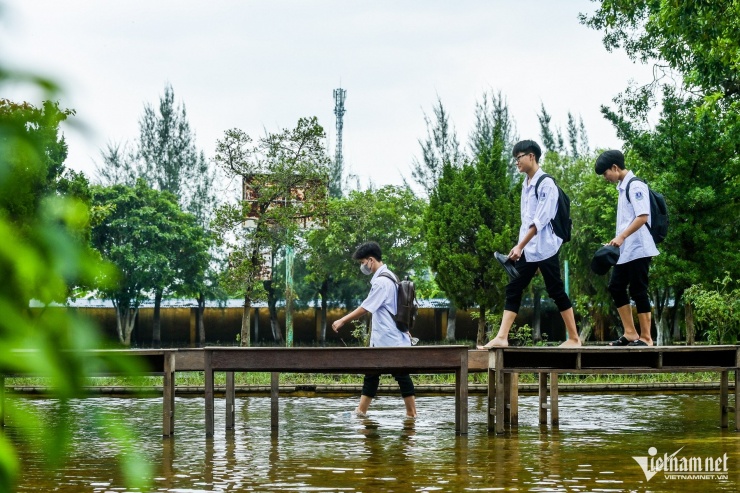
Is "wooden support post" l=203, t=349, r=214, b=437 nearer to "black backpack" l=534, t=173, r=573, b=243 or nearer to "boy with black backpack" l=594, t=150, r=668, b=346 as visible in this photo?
"black backpack" l=534, t=173, r=573, b=243

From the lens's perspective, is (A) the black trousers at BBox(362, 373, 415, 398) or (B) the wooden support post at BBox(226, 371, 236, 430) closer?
(B) the wooden support post at BBox(226, 371, 236, 430)

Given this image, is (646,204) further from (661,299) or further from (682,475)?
(661,299)

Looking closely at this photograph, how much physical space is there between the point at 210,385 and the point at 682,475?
4.11 metres

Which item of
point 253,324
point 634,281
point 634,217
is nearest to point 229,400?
point 634,281

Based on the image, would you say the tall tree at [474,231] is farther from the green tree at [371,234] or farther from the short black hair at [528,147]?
the green tree at [371,234]

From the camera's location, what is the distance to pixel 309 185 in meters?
32.3

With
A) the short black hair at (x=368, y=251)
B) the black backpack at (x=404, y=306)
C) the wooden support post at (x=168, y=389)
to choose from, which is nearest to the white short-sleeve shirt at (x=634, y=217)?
→ the black backpack at (x=404, y=306)

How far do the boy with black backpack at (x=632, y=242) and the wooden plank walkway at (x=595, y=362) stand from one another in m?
0.25

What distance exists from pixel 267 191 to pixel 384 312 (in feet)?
69.7

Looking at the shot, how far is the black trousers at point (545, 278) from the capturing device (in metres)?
9.69

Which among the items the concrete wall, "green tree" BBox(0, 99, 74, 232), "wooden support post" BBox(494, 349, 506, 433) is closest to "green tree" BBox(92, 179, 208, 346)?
the concrete wall

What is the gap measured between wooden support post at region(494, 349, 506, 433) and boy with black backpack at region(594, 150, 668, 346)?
1.20m

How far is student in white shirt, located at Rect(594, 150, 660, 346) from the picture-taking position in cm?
963

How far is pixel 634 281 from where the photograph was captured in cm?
984
